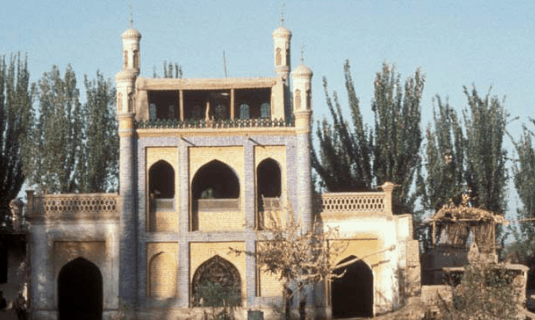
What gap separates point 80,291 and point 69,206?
15.2 ft

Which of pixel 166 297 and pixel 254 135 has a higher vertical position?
pixel 254 135

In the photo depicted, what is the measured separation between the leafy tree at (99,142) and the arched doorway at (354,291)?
32.8 ft

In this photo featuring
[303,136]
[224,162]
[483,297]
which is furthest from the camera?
[224,162]

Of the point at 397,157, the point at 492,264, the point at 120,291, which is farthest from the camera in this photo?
the point at 397,157

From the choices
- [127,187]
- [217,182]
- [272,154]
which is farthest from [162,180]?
[272,154]

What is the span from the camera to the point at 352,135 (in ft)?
126

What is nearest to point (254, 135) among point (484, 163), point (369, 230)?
point (369, 230)

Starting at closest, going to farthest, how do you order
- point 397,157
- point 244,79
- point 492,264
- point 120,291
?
point 492,264 < point 120,291 < point 244,79 < point 397,157

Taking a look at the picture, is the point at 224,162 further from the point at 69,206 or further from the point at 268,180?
the point at 69,206

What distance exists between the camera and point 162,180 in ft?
116

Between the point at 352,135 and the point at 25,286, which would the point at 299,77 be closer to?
the point at 352,135

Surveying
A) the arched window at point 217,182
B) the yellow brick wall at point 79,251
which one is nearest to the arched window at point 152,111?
the arched window at point 217,182

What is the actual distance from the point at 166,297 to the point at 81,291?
16.1 feet

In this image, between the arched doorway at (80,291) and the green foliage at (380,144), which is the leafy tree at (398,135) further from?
Answer: the arched doorway at (80,291)
